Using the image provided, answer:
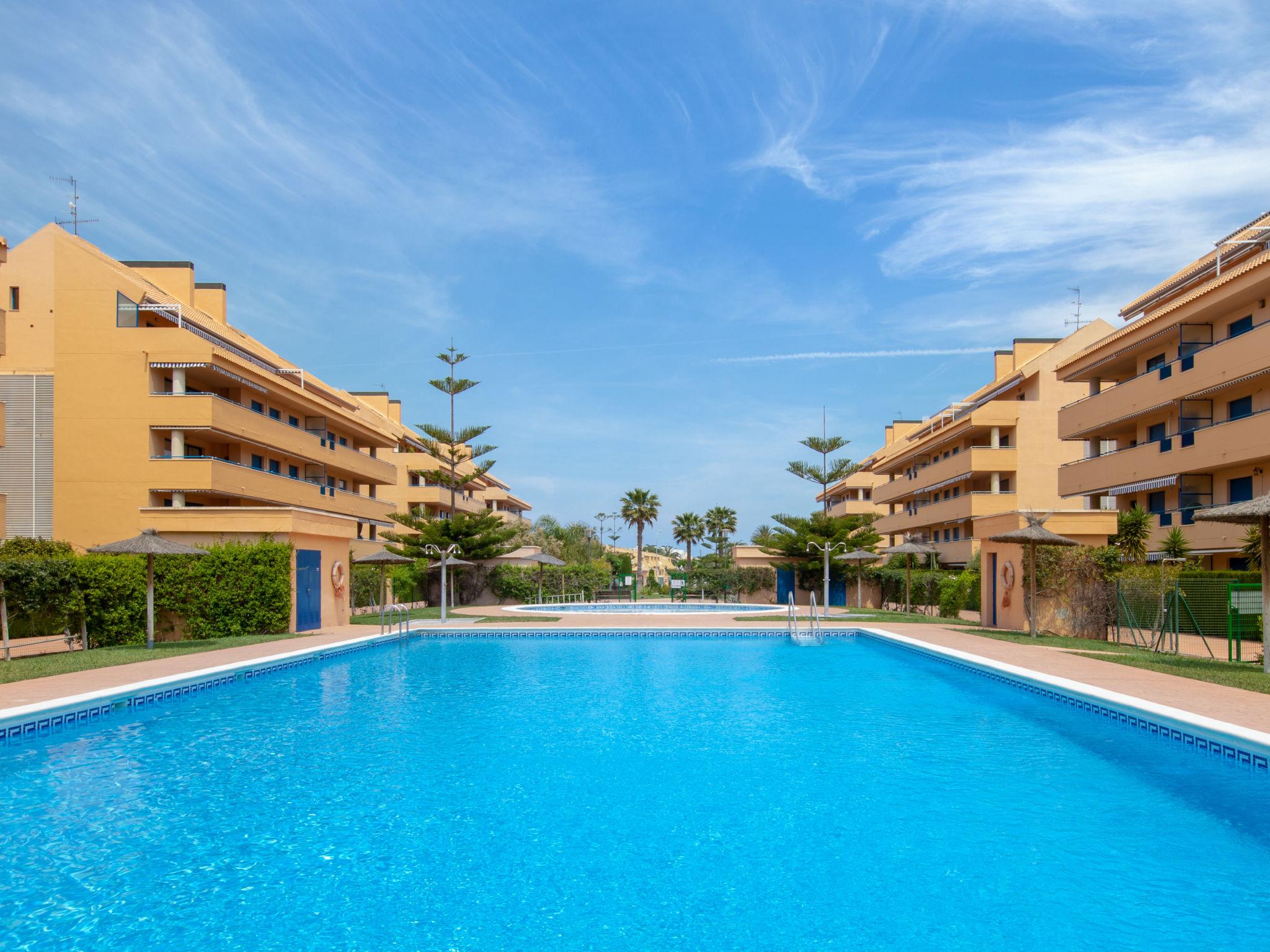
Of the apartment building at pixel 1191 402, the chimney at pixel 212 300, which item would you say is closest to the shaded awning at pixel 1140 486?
the apartment building at pixel 1191 402

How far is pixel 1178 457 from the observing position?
2250cm

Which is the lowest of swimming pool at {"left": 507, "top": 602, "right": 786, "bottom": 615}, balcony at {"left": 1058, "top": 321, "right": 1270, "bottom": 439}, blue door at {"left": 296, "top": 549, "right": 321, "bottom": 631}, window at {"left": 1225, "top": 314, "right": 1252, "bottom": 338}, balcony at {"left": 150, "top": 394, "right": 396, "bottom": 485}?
swimming pool at {"left": 507, "top": 602, "right": 786, "bottom": 615}

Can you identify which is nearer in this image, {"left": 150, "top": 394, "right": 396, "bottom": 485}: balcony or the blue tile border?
the blue tile border

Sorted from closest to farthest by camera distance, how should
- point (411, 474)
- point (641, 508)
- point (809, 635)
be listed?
point (809, 635) < point (411, 474) < point (641, 508)

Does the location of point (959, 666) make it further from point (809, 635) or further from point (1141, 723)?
point (809, 635)

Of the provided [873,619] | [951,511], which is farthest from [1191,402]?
[951,511]

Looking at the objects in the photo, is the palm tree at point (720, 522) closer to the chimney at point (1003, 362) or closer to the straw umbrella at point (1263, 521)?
the chimney at point (1003, 362)

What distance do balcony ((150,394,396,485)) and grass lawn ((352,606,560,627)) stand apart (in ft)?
21.7

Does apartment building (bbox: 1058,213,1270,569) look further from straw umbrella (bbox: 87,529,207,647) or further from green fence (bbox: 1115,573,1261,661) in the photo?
straw umbrella (bbox: 87,529,207,647)

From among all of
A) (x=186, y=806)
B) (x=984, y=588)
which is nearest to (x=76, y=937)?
(x=186, y=806)

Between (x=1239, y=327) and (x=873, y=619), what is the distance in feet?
41.4

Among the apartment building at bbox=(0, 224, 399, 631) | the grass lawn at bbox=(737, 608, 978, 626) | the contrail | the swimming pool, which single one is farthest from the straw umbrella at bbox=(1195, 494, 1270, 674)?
the contrail

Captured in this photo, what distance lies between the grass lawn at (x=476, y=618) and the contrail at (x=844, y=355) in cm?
1855

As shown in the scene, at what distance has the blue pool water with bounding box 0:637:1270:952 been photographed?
13.9ft
